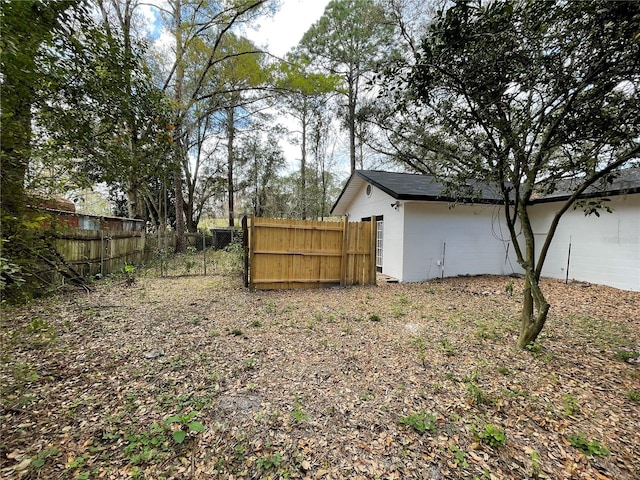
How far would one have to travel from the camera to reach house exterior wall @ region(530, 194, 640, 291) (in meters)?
6.50

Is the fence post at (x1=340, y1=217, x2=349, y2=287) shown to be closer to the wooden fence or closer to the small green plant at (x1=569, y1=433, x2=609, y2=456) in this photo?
the small green plant at (x1=569, y1=433, x2=609, y2=456)

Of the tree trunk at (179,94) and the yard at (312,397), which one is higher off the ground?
the tree trunk at (179,94)

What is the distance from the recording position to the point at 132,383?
98.9 inches

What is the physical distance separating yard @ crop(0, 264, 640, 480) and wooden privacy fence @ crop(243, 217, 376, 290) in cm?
205

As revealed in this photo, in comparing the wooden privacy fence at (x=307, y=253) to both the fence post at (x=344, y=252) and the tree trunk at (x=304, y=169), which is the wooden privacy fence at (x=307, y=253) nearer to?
the fence post at (x=344, y=252)

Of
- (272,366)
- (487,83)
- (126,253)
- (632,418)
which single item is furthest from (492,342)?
(126,253)

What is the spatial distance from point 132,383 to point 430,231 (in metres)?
7.45

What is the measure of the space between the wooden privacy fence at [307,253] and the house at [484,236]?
38.4 inches

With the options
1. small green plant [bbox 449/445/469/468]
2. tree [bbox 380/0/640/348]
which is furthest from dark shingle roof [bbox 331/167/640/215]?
small green plant [bbox 449/445/469/468]

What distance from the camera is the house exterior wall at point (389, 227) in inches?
310

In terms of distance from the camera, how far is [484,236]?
27.8 ft

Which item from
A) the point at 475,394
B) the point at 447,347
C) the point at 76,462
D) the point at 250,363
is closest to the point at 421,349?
the point at 447,347

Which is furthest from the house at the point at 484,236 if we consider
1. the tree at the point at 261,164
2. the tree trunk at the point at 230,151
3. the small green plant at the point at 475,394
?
the tree at the point at 261,164

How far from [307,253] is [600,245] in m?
7.52
